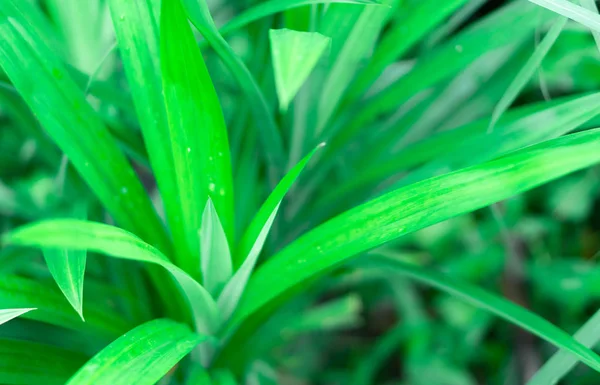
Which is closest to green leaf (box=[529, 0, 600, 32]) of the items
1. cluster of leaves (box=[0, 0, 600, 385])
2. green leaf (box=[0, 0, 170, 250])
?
cluster of leaves (box=[0, 0, 600, 385])

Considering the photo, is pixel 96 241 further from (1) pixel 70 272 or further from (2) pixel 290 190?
(2) pixel 290 190

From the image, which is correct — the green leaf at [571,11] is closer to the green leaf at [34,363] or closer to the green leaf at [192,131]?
the green leaf at [192,131]

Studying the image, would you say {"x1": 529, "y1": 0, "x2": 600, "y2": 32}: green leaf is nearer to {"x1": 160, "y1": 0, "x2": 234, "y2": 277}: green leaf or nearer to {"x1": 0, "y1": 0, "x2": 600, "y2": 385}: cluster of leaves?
{"x1": 0, "y1": 0, "x2": 600, "y2": 385}: cluster of leaves

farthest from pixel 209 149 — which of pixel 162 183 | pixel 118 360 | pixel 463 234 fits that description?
pixel 463 234

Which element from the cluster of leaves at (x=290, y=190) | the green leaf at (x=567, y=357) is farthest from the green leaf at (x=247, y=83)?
the green leaf at (x=567, y=357)

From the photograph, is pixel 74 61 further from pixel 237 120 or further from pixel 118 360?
pixel 118 360

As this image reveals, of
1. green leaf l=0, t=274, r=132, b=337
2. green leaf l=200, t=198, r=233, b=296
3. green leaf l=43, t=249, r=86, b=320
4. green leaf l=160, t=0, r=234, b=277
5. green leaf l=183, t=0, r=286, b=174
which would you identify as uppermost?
green leaf l=183, t=0, r=286, b=174
